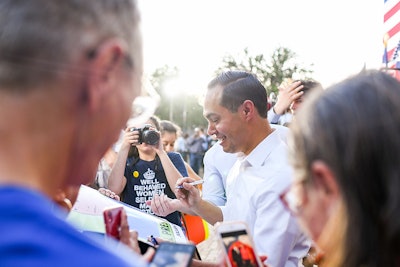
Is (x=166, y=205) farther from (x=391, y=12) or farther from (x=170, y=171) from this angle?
(x=391, y=12)

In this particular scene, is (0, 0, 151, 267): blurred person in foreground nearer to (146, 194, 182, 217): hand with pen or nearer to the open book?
the open book

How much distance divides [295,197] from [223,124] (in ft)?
6.31

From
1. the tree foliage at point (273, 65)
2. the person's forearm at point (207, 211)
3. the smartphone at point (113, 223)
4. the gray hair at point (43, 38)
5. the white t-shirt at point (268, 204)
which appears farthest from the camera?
the tree foliage at point (273, 65)

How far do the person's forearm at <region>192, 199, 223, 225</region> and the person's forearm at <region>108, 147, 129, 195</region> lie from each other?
3.73 ft

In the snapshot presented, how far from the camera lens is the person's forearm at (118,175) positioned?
4.08 meters

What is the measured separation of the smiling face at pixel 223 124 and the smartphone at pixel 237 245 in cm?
138

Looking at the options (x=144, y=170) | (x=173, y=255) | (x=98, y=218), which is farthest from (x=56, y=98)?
(x=144, y=170)

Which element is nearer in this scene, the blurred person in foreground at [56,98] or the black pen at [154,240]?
the blurred person in foreground at [56,98]

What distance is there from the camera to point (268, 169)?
2.69 m

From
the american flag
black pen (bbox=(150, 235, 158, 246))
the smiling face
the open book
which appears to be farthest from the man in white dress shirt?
the american flag

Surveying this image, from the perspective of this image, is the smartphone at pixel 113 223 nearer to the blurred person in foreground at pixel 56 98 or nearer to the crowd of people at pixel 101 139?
the crowd of people at pixel 101 139

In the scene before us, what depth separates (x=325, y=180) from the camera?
119cm

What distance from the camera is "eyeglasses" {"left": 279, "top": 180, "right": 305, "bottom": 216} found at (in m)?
1.27

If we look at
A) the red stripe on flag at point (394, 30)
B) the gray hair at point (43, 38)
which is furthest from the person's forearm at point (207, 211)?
the red stripe on flag at point (394, 30)
